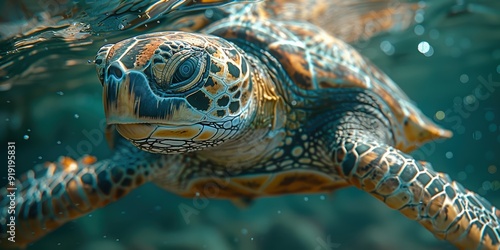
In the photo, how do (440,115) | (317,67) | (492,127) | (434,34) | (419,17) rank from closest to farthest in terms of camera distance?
(317,67), (419,17), (434,34), (492,127), (440,115)

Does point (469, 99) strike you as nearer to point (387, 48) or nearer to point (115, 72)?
point (387, 48)

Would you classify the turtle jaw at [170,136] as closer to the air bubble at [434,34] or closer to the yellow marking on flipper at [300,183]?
the yellow marking on flipper at [300,183]

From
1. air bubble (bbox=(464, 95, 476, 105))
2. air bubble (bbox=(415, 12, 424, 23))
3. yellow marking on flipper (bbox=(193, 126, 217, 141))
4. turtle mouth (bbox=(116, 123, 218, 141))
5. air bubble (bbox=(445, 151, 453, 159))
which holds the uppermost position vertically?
turtle mouth (bbox=(116, 123, 218, 141))

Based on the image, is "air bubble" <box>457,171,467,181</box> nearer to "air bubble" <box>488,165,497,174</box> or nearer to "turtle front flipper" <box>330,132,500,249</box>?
"air bubble" <box>488,165,497,174</box>

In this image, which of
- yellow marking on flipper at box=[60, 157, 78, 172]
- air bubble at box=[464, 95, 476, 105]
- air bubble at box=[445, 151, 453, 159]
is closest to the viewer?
yellow marking on flipper at box=[60, 157, 78, 172]

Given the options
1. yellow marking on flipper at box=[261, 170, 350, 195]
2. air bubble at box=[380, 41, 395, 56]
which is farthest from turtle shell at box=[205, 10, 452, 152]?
air bubble at box=[380, 41, 395, 56]

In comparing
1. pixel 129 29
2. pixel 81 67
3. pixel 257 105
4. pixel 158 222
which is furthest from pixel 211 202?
pixel 257 105

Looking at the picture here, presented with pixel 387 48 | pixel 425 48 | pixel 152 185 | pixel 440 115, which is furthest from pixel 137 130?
pixel 440 115
